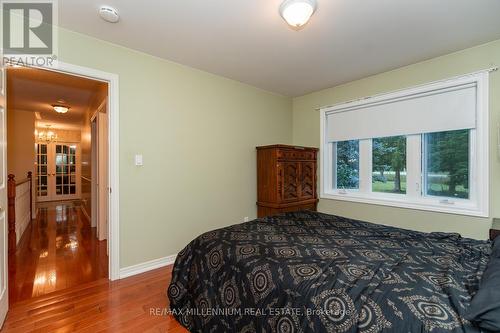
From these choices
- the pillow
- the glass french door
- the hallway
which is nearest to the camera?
the pillow

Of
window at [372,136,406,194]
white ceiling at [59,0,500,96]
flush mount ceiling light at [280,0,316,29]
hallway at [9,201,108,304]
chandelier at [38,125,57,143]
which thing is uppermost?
white ceiling at [59,0,500,96]

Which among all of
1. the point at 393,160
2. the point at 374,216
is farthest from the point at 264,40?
the point at 374,216

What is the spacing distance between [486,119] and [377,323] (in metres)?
2.55

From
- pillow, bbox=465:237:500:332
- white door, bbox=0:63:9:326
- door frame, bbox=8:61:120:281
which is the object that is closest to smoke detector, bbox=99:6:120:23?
door frame, bbox=8:61:120:281

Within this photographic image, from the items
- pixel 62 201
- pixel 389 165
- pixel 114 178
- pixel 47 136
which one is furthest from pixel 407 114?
pixel 47 136

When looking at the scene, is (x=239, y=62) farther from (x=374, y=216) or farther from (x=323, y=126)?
(x=374, y=216)

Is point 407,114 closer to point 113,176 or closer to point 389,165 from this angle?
point 389,165

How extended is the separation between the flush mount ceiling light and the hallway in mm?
3009

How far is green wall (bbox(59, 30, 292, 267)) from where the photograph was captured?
8.38 feet

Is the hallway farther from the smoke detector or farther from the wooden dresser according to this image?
the smoke detector

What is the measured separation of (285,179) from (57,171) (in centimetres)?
801

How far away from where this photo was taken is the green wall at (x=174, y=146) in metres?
2.55

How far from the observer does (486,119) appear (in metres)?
2.42

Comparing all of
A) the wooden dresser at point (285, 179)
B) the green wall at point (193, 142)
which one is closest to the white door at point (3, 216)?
the green wall at point (193, 142)
